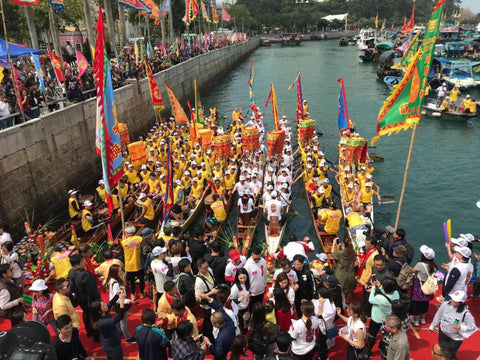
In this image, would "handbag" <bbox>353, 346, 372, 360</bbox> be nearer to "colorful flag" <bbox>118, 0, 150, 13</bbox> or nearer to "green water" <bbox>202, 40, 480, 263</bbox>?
"green water" <bbox>202, 40, 480, 263</bbox>

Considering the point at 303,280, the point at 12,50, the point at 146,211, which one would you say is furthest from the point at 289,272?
the point at 12,50

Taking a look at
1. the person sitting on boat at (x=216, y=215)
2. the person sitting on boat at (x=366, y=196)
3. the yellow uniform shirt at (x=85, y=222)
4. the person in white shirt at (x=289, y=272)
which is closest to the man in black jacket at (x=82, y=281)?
the person in white shirt at (x=289, y=272)

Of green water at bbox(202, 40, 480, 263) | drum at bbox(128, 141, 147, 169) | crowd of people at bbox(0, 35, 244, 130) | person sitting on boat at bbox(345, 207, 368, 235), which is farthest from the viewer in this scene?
A: drum at bbox(128, 141, 147, 169)

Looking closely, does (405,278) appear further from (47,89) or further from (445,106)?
(445,106)

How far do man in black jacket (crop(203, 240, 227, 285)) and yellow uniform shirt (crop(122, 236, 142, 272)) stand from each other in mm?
1664

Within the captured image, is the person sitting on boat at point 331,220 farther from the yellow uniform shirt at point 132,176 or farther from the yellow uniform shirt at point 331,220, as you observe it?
the yellow uniform shirt at point 132,176

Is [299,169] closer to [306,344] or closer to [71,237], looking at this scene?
[71,237]

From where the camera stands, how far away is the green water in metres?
15.0

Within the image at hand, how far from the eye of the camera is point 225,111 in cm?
3666

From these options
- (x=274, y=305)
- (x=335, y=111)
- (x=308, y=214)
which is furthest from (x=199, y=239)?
(x=335, y=111)

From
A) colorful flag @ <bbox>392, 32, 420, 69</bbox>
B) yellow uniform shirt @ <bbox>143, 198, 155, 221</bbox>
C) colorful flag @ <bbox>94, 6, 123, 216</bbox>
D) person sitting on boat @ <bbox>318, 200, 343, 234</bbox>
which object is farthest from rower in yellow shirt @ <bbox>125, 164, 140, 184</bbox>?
colorful flag @ <bbox>392, 32, 420, 69</bbox>

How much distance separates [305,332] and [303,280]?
1.29m

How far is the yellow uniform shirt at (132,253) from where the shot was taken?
7867 mm

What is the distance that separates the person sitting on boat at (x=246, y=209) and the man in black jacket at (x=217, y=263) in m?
5.64
